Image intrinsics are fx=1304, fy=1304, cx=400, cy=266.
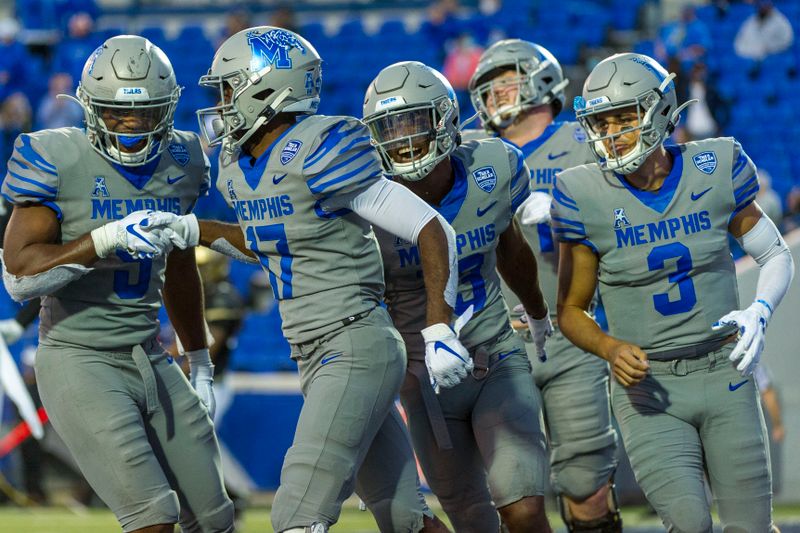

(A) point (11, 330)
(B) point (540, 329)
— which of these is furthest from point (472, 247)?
(A) point (11, 330)

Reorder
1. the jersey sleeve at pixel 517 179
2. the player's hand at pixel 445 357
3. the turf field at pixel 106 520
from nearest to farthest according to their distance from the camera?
1. the player's hand at pixel 445 357
2. the jersey sleeve at pixel 517 179
3. the turf field at pixel 106 520

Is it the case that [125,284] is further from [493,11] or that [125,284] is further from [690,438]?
[493,11]

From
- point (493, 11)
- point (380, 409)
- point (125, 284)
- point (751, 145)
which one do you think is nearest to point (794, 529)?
A: point (380, 409)

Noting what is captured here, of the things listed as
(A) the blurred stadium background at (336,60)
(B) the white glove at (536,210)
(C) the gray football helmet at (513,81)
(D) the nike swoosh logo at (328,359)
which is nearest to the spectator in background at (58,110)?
(A) the blurred stadium background at (336,60)

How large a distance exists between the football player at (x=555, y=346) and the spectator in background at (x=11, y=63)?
8.53 m

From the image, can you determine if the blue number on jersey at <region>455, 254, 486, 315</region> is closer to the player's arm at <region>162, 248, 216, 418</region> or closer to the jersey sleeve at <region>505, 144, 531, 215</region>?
the jersey sleeve at <region>505, 144, 531, 215</region>

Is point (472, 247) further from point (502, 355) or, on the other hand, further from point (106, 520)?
point (106, 520)

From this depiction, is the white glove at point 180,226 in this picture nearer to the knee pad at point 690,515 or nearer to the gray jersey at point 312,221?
the gray jersey at point 312,221

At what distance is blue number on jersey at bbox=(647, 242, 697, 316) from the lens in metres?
4.20

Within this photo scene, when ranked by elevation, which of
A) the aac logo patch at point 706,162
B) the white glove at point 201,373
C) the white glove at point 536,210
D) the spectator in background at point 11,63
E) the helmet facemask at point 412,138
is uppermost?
the spectator in background at point 11,63

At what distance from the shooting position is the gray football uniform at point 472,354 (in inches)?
172

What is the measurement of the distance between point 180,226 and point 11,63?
9.71m

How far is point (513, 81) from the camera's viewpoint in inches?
224

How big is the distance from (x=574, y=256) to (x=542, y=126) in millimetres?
1478
